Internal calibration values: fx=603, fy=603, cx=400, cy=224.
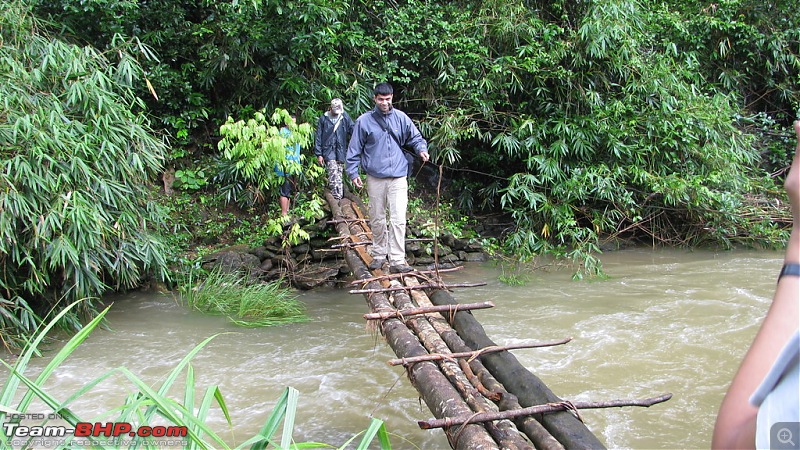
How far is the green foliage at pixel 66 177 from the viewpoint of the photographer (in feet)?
15.7

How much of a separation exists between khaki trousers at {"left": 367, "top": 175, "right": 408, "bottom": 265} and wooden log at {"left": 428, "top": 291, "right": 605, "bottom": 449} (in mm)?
1152

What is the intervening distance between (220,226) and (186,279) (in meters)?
1.05

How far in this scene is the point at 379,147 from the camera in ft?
15.2

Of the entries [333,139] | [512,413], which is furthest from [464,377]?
[333,139]

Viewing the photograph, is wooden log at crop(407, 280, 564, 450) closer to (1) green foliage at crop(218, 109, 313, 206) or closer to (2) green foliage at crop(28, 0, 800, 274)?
(1) green foliage at crop(218, 109, 313, 206)

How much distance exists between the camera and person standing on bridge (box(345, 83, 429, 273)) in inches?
181

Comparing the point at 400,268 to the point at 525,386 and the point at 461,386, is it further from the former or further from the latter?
the point at 525,386

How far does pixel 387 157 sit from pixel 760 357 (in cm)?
396

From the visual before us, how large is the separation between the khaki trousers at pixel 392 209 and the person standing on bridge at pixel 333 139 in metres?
2.16

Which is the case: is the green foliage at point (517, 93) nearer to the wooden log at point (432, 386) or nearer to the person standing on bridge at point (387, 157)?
the person standing on bridge at point (387, 157)

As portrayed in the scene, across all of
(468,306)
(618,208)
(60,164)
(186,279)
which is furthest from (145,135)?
(618,208)

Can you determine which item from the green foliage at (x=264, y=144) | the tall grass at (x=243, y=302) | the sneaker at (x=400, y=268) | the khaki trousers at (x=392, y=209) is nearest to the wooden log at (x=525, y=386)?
the sneaker at (x=400, y=268)

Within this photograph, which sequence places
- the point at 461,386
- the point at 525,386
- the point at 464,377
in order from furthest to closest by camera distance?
the point at 464,377 < the point at 461,386 < the point at 525,386

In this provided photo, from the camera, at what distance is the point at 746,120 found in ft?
29.5
